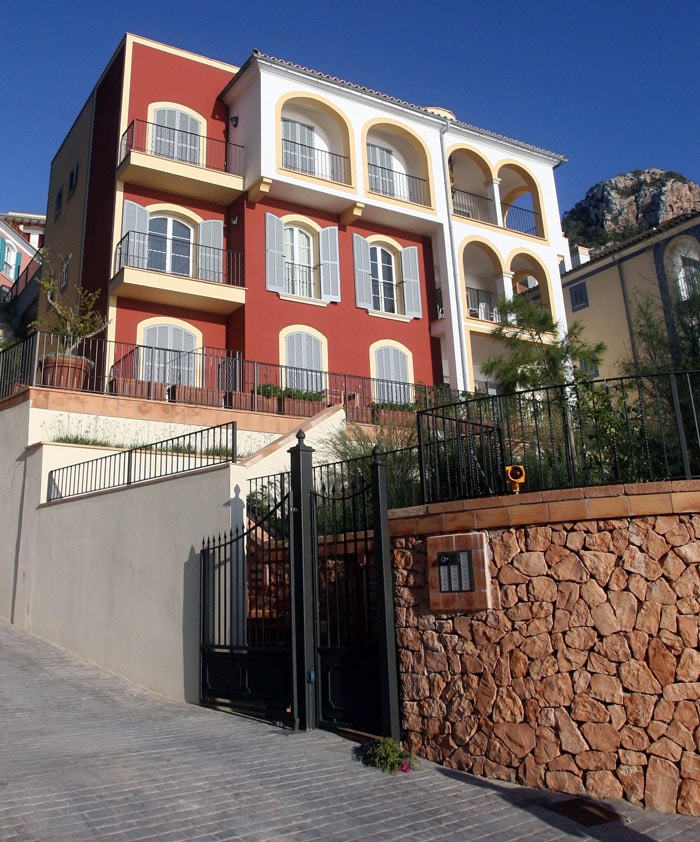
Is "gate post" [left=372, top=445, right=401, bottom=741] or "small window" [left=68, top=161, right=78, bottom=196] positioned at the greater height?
"small window" [left=68, top=161, right=78, bottom=196]

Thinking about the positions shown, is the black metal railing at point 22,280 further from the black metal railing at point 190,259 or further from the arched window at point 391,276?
the arched window at point 391,276

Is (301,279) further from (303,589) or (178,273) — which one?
(303,589)

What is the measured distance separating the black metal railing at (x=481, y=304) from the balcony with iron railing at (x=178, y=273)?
24.5 ft

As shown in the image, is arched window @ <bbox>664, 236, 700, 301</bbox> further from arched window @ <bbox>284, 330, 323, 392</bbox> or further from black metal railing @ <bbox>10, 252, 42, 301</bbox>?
black metal railing @ <bbox>10, 252, 42, 301</bbox>

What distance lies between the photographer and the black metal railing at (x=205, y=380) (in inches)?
573

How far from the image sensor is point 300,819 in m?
5.66

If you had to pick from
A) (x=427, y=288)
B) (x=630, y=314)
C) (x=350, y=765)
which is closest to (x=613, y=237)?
(x=630, y=314)

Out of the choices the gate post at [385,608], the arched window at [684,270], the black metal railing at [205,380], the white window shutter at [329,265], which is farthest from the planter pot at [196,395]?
the arched window at [684,270]

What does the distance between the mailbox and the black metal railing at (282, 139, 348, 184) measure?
15.7 meters

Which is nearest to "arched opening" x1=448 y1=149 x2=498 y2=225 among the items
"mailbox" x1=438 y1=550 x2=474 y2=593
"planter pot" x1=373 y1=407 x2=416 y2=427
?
"planter pot" x1=373 y1=407 x2=416 y2=427

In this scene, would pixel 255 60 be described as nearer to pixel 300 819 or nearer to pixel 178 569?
pixel 178 569

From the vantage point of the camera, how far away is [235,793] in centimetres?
608

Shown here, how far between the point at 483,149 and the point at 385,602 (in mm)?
19888

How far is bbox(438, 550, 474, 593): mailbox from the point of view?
7.06 m
